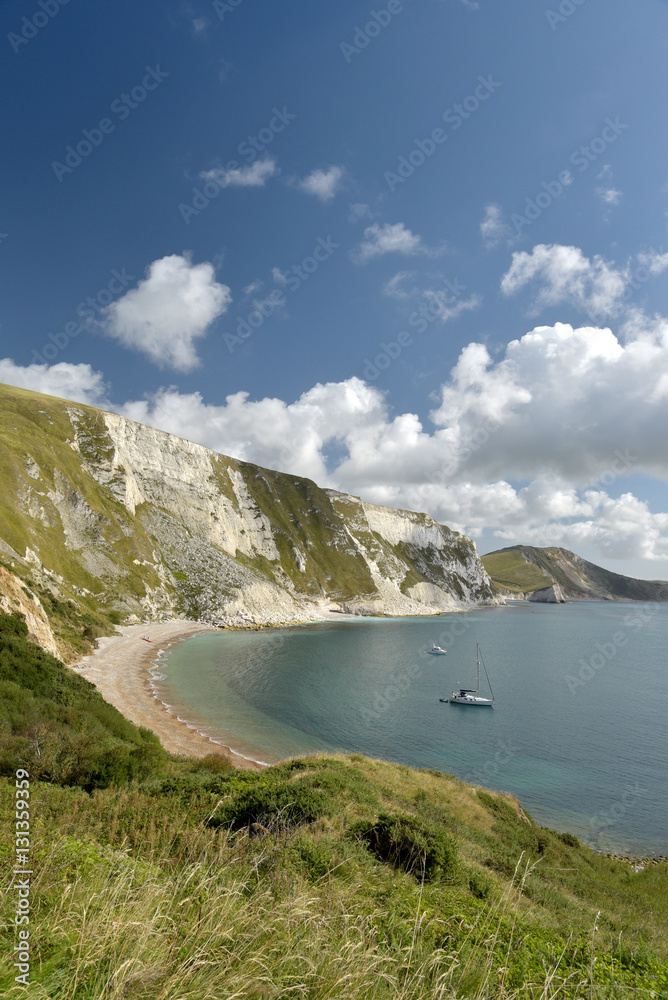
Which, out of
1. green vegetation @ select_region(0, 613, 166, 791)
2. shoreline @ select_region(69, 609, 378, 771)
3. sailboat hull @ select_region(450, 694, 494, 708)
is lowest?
sailboat hull @ select_region(450, 694, 494, 708)

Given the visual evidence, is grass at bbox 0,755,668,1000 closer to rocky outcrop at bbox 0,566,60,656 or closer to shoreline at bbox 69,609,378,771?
shoreline at bbox 69,609,378,771

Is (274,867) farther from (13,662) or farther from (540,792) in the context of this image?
(540,792)

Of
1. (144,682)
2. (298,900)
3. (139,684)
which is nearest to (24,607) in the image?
(139,684)

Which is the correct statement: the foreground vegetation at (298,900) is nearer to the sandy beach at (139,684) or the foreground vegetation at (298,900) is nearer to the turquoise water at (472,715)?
the turquoise water at (472,715)

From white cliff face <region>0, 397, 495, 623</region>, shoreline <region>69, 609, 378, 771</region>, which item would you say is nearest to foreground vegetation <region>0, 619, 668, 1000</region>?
shoreline <region>69, 609, 378, 771</region>

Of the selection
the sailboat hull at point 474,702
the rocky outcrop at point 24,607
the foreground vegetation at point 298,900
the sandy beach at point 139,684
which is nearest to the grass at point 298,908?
the foreground vegetation at point 298,900

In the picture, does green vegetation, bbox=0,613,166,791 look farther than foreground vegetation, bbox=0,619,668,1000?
Yes
